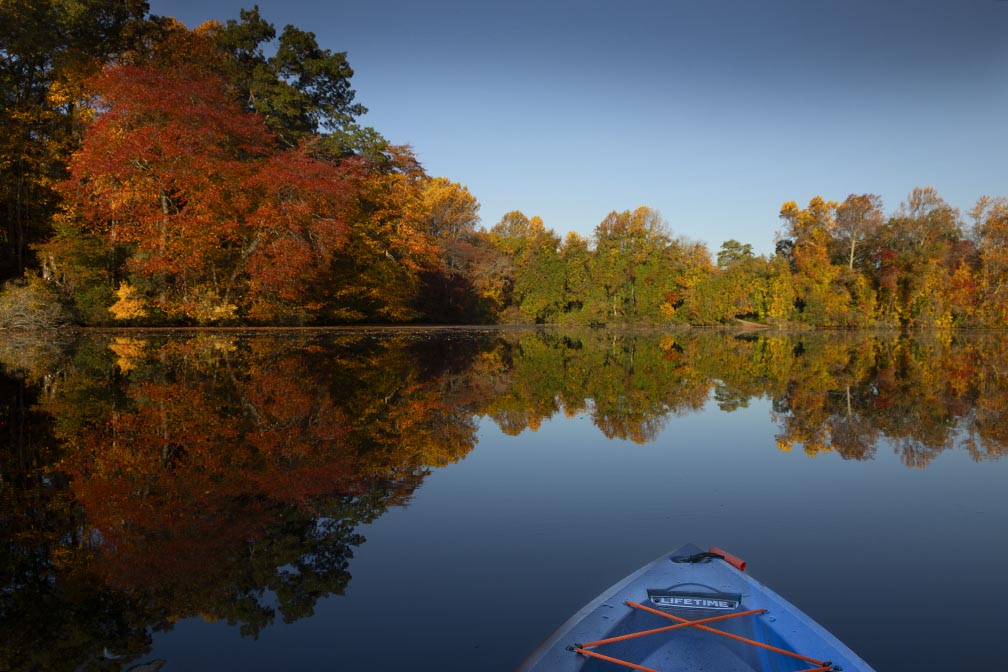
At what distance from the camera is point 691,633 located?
265 centimetres

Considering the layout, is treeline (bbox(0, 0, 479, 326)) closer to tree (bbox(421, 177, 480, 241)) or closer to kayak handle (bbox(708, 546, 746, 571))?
tree (bbox(421, 177, 480, 241))

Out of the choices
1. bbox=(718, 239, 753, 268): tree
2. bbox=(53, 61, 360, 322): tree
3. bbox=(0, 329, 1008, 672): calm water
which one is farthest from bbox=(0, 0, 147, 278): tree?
bbox=(718, 239, 753, 268): tree

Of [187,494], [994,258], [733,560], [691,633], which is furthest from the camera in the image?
[994,258]

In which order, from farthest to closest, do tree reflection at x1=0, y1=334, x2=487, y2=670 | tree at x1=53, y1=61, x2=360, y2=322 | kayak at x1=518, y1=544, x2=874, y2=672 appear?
tree at x1=53, y1=61, x2=360, y2=322 → tree reflection at x1=0, y1=334, x2=487, y2=670 → kayak at x1=518, y1=544, x2=874, y2=672

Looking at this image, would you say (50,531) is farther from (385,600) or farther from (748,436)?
(748,436)

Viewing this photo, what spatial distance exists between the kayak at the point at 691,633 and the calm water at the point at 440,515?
1.05 feet

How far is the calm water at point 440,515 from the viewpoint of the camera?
9.04ft

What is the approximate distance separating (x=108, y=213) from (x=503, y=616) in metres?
21.3

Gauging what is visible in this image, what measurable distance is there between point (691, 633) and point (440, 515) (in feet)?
7.16

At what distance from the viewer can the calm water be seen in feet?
9.04

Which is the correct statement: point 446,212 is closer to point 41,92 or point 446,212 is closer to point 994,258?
point 41,92

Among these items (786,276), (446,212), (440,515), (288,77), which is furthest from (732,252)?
(440,515)

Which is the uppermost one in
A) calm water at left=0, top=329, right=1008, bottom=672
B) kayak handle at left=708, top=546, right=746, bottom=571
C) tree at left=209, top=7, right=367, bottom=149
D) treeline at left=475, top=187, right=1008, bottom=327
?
tree at left=209, top=7, right=367, bottom=149

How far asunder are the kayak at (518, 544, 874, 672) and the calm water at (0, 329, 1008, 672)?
320 millimetres
